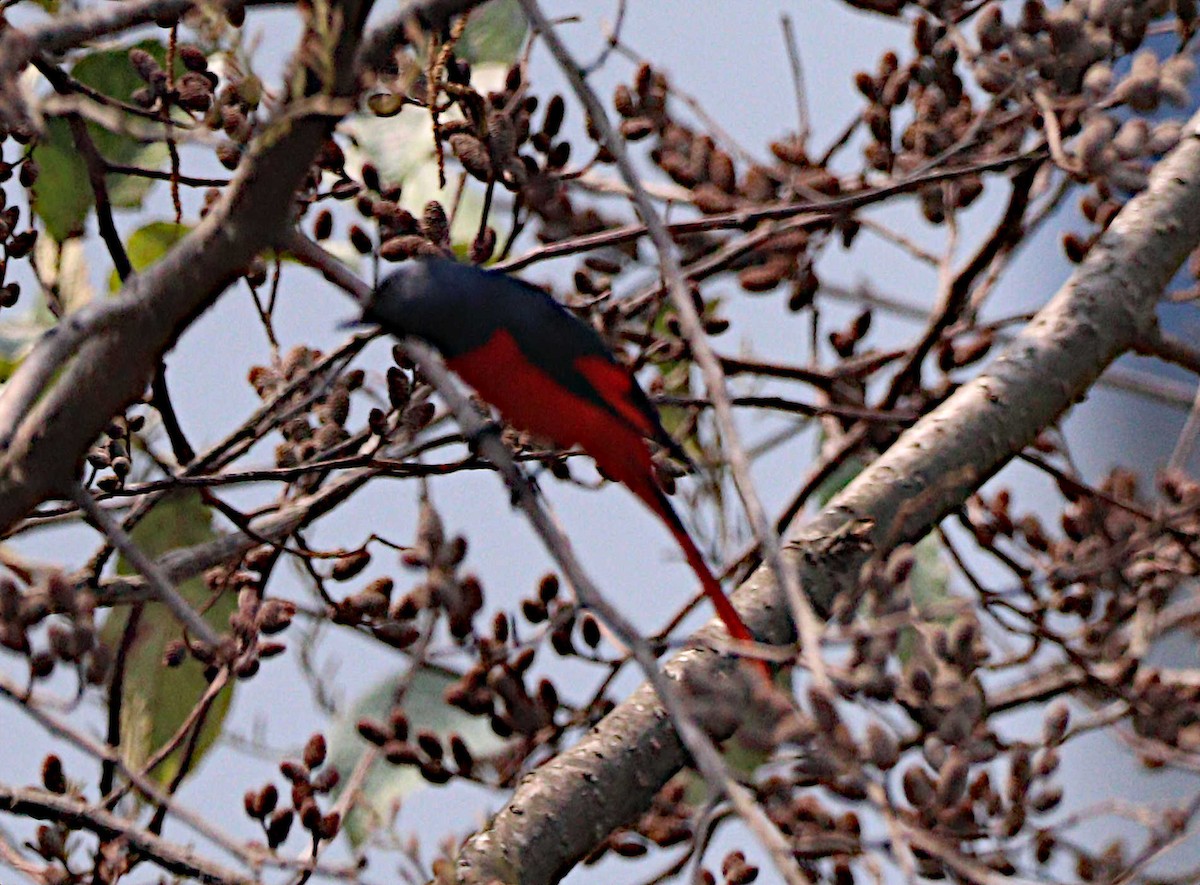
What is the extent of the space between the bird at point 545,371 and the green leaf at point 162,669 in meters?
0.40

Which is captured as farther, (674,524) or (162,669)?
(162,669)

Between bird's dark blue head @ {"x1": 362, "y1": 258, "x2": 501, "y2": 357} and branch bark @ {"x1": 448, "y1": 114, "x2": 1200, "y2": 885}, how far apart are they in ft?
1.43

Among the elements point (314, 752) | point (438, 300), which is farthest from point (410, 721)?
point (438, 300)

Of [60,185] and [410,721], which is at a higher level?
[60,185]

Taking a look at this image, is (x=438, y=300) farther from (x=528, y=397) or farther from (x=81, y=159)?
(x=81, y=159)

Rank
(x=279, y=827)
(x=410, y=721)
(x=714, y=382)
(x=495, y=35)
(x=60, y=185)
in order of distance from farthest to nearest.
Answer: (x=495, y=35) < (x=410, y=721) < (x=60, y=185) < (x=279, y=827) < (x=714, y=382)

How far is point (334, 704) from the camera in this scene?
2137 mm

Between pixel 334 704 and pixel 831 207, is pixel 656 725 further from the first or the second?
pixel 334 704

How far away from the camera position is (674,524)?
5.44 feet

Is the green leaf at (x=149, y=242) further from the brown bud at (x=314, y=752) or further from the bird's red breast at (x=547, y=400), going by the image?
the brown bud at (x=314, y=752)

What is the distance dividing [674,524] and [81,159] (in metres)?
0.84

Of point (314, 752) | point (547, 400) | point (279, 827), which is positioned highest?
point (547, 400)

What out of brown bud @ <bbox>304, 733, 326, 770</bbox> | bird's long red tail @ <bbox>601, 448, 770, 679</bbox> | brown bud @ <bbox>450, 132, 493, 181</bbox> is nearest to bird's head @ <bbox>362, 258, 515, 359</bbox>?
brown bud @ <bbox>450, 132, 493, 181</bbox>

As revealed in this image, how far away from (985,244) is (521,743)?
2.94ft
